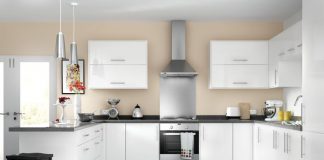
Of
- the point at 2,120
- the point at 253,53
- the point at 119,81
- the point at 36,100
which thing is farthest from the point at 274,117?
the point at 2,120

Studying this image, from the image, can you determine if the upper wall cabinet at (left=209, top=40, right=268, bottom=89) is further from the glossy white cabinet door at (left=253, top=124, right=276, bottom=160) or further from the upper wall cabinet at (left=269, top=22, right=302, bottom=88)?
the glossy white cabinet door at (left=253, top=124, right=276, bottom=160)

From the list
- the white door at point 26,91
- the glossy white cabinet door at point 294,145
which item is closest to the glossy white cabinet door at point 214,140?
the glossy white cabinet door at point 294,145

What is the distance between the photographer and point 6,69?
7.91m

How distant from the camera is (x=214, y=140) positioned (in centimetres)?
728

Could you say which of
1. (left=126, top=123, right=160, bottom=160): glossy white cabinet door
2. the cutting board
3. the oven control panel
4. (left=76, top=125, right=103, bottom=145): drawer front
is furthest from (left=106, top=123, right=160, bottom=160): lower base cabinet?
the cutting board

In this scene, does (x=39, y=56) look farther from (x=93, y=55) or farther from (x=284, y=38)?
(x=284, y=38)

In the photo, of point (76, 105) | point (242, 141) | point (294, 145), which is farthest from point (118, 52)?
point (294, 145)

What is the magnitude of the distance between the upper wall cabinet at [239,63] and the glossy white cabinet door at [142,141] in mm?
1252

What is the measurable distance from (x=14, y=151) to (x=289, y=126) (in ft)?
15.5

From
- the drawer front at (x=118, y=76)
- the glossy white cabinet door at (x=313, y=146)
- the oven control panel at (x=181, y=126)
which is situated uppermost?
the drawer front at (x=118, y=76)

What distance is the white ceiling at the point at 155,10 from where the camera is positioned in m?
6.35

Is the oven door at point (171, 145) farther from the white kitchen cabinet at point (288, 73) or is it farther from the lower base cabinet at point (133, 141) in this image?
the white kitchen cabinet at point (288, 73)

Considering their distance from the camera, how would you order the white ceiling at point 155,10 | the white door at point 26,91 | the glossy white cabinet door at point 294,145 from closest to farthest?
the glossy white cabinet door at point 294,145, the white ceiling at point 155,10, the white door at point 26,91

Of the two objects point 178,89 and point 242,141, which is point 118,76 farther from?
point 242,141
